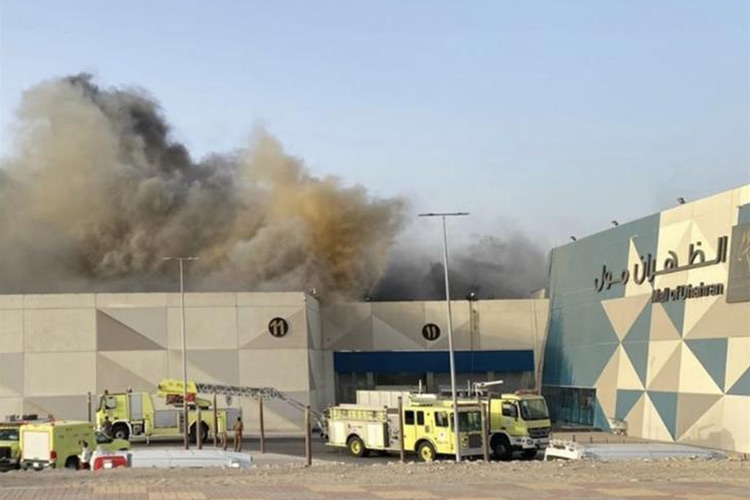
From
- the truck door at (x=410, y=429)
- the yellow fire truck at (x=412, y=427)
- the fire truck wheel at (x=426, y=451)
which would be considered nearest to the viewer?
the yellow fire truck at (x=412, y=427)

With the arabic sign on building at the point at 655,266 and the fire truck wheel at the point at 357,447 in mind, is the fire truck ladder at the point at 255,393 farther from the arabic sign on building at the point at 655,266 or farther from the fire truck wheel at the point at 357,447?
the arabic sign on building at the point at 655,266

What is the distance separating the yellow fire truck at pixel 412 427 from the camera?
35312mm

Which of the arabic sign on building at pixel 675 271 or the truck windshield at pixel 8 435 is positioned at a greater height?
the arabic sign on building at pixel 675 271

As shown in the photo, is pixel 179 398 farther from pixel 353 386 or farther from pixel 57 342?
pixel 353 386

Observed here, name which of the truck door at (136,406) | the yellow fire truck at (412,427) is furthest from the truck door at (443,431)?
the truck door at (136,406)

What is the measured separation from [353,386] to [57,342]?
63.1ft

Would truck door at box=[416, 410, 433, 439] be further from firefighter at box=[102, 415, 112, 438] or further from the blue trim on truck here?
the blue trim on truck

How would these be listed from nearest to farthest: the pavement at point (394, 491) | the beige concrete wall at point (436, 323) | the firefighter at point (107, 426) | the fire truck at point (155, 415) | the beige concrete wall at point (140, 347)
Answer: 1. the pavement at point (394, 491)
2. the firefighter at point (107, 426)
3. the fire truck at point (155, 415)
4. the beige concrete wall at point (140, 347)
5. the beige concrete wall at point (436, 323)

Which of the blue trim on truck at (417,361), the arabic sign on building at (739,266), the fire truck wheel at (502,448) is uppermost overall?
the arabic sign on building at (739,266)

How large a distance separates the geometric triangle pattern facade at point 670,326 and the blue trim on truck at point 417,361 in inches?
453

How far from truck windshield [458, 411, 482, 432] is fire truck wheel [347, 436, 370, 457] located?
15.0 feet

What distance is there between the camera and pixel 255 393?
5250 centimetres

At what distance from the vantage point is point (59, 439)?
103 ft

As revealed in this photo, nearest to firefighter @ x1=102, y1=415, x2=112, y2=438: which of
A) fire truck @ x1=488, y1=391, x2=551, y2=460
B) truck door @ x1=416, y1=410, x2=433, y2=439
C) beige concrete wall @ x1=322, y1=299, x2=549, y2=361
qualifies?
truck door @ x1=416, y1=410, x2=433, y2=439
